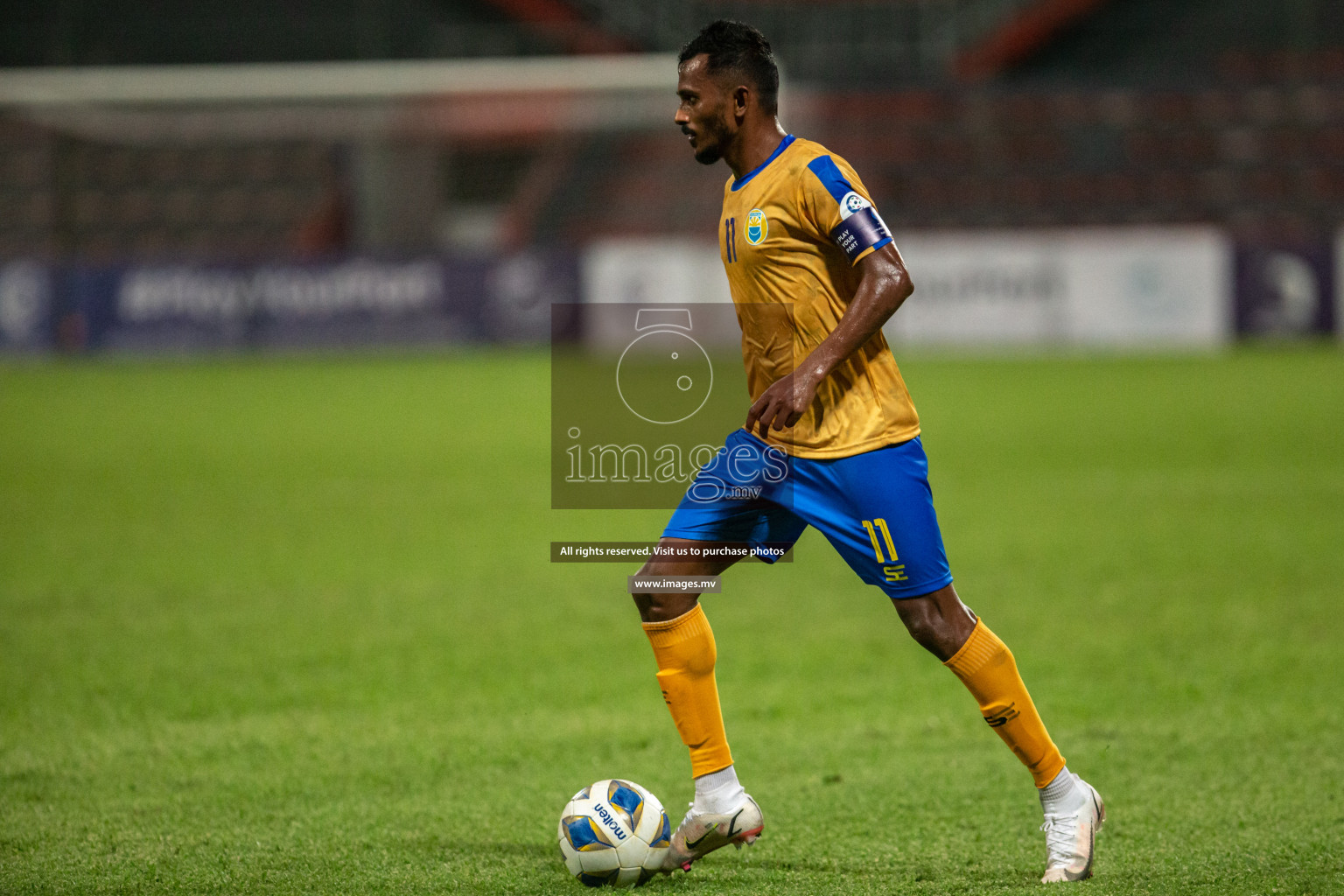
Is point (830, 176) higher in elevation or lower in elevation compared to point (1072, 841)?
higher

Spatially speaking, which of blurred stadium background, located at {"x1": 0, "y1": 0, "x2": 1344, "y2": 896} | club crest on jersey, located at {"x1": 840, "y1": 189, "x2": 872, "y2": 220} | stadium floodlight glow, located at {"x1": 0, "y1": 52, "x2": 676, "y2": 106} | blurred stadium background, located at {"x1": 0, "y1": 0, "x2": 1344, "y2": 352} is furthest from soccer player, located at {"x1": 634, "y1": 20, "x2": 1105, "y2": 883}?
stadium floodlight glow, located at {"x1": 0, "y1": 52, "x2": 676, "y2": 106}

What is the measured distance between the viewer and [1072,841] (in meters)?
3.63

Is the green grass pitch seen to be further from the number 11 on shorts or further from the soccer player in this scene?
the number 11 on shorts

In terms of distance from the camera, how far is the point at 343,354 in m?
24.1

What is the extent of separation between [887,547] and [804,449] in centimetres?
32

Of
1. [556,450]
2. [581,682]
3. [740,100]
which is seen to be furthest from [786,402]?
A: [581,682]

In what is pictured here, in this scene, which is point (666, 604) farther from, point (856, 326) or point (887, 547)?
point (856, 326)

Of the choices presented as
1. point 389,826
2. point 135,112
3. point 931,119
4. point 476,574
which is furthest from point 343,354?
point 389,826

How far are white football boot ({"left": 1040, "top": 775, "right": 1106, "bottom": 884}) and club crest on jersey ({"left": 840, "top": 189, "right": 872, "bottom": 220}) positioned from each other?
1.56 meters

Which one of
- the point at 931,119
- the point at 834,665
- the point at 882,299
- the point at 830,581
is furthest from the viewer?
the point at 931,119

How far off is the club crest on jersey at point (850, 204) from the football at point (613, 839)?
1.61 m

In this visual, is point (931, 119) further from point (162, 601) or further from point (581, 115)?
point (162, 601)

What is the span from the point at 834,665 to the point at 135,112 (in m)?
22.1

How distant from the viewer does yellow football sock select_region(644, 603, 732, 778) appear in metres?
3.80
